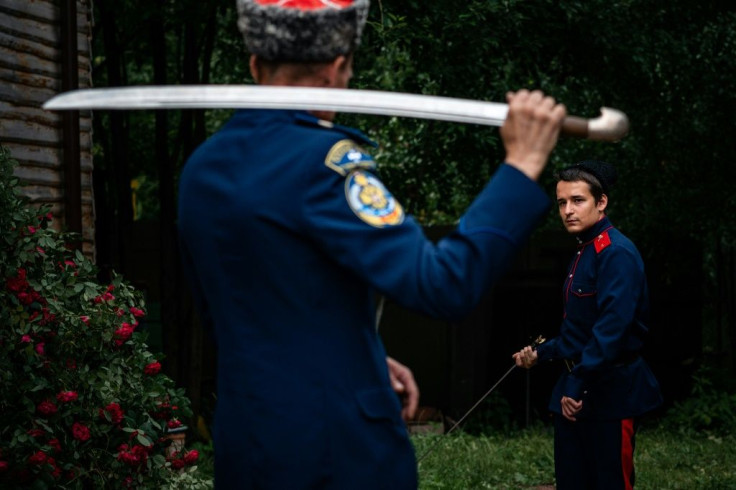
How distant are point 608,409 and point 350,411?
282 cm

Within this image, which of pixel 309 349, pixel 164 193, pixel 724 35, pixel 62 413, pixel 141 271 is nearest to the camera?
pixel 309 349

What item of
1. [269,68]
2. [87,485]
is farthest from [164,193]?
[269,68]

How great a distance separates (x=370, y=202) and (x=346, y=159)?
107mm

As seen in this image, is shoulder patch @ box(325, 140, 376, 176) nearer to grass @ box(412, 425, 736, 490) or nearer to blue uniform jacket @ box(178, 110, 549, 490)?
blue uniform jacket @ box(178, 110, 549, 490)

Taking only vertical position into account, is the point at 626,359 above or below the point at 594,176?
below

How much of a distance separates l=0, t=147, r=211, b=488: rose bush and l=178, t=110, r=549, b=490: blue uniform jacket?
2515 mm

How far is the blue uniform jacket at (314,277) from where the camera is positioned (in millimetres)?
1959

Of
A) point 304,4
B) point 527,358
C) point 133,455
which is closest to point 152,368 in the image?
point 133,455

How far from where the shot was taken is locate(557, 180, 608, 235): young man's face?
487 cm

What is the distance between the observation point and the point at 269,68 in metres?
2.15

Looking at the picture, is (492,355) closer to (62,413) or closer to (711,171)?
(711,171)

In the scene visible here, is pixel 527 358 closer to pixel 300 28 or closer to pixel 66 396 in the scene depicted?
pixel 66 396

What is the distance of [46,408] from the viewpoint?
14.8 ft

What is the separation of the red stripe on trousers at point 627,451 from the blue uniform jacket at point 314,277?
263cm
